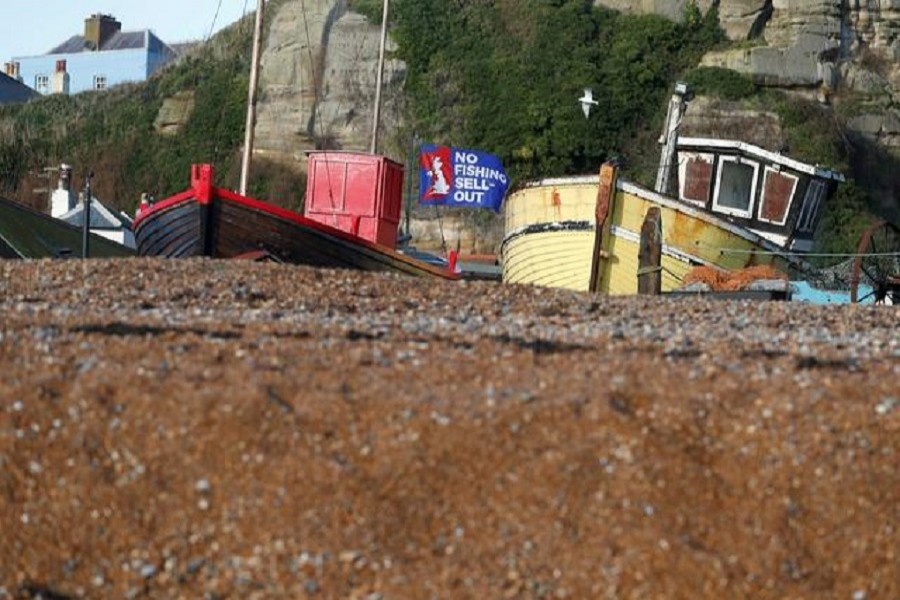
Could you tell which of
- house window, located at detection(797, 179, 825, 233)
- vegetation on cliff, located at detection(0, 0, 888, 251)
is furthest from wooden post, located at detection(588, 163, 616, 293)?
vegetation on cliff, located at detection(0, 0, 888, 251)

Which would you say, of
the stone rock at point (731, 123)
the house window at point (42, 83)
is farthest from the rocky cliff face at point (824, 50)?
the house window at point (42, 83)

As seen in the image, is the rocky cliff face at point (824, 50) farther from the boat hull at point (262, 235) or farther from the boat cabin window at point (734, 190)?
the boat hull at point (262, 235)

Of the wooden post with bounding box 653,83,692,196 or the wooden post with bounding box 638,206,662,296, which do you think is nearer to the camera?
the wooden post with bounding box 638,206,662,296

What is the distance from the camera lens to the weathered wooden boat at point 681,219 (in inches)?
875

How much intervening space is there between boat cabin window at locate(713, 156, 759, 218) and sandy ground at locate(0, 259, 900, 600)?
1591 centimetres

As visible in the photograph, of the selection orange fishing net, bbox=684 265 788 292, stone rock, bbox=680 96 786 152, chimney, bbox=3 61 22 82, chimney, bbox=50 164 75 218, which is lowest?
chimney, bbox=50 164 75 218

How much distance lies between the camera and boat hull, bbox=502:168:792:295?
22219mm

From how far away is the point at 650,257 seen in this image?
1942 cm

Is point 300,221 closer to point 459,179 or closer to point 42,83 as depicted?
point 459,179

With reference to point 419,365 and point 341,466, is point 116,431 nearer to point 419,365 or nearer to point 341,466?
point 341,466

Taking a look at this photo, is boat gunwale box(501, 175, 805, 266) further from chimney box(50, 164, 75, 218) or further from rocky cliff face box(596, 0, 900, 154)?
chimney box(50, 164, 75, 218)

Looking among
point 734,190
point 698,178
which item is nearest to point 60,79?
point 698,178

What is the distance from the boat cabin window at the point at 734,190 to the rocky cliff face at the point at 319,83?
13.9m

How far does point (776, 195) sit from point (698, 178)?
3.60 ft
